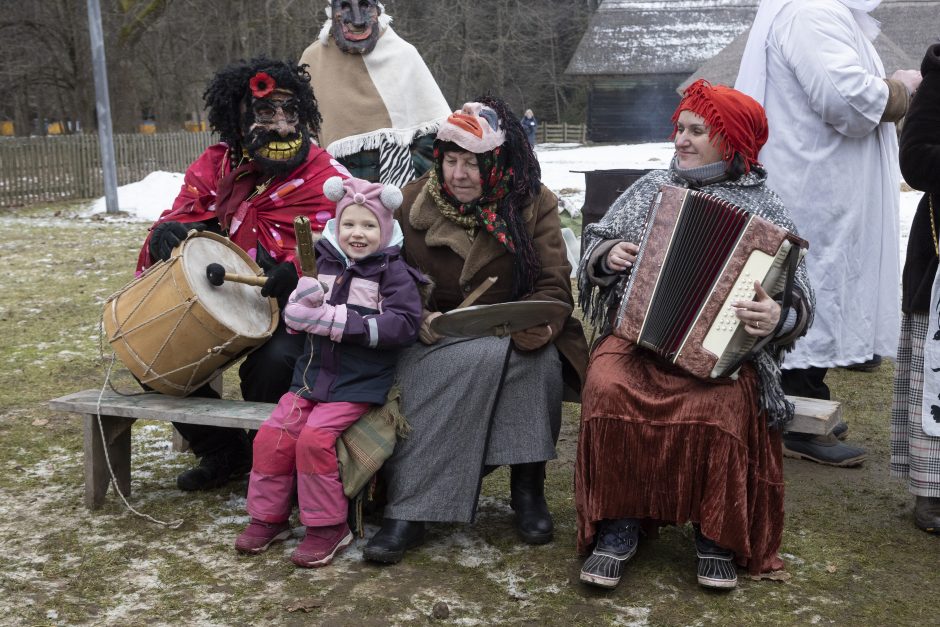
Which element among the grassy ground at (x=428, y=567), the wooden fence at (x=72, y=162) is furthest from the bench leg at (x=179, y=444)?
the wooden fence at (x=72, y=162)

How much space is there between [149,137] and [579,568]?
17.6 metres

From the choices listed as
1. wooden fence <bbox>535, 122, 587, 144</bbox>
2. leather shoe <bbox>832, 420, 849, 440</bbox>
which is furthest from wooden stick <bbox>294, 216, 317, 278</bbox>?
wooden fence <bbox>535, 122, 587, 144</bbox>

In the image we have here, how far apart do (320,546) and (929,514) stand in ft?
7.23

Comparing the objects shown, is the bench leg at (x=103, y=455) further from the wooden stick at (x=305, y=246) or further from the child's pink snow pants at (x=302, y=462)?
the wooden stick at (x=305, y=246)

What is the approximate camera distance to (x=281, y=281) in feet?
11.8

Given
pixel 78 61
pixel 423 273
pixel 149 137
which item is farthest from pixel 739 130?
pixel 78 61

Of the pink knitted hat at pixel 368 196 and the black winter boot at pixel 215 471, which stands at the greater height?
the pink knitted hat at pixel 368 196

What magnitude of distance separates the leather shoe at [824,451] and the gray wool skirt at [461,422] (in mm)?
1478

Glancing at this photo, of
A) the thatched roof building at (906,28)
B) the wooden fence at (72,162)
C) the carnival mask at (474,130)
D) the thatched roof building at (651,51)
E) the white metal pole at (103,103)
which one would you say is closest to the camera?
the carnival mask at (474,130)

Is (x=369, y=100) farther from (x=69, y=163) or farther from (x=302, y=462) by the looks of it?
(x=69, y=163)

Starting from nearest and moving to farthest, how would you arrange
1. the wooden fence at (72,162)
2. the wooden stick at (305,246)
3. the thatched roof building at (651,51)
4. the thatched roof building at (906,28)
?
the wooden stick at (305,246) → the wooden fence at (72,162) → the thatched roof building at (906,28) → the thatched roof building at (651,51)

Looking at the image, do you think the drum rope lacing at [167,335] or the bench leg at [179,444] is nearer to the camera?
the drum rope lacing at [167,335]

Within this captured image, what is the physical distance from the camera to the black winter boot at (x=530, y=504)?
347cm

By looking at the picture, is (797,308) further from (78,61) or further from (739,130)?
(78,61)
